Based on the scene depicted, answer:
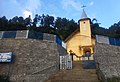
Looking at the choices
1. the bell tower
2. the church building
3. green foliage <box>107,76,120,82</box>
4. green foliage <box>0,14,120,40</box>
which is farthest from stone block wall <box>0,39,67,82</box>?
green foliage <box>0,14,120,40</box>

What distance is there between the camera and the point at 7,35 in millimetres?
15500

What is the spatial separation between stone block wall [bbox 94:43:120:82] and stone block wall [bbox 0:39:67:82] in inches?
166

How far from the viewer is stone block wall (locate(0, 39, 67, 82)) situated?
42.2 ft

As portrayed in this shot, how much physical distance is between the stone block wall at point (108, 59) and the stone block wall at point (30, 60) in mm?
4208

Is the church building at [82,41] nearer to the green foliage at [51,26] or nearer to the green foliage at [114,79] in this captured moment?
the green foliage at [51,26]

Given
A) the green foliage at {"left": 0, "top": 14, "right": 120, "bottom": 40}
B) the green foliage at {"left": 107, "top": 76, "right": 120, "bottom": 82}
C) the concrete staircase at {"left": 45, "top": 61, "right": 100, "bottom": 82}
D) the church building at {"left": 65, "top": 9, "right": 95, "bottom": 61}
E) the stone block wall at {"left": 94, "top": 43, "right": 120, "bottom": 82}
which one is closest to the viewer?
the concrete staircase at {"left": 45, "top": 61, "right": 100, "bottom": 82}

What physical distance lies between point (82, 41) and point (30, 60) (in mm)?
10776

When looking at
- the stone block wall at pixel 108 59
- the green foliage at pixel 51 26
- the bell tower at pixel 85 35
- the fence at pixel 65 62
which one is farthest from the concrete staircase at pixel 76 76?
the green foliage at pixel 51 26

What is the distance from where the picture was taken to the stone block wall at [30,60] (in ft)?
42.2

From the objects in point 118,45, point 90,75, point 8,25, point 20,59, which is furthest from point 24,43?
point 8,25

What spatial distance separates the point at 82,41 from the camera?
22.9 metres

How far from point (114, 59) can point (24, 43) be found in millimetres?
9132

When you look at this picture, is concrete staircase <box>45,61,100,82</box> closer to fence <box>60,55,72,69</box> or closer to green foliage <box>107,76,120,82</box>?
fence <box>60,55,72,69</box>

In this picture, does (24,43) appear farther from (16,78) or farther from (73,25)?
(73,25)
